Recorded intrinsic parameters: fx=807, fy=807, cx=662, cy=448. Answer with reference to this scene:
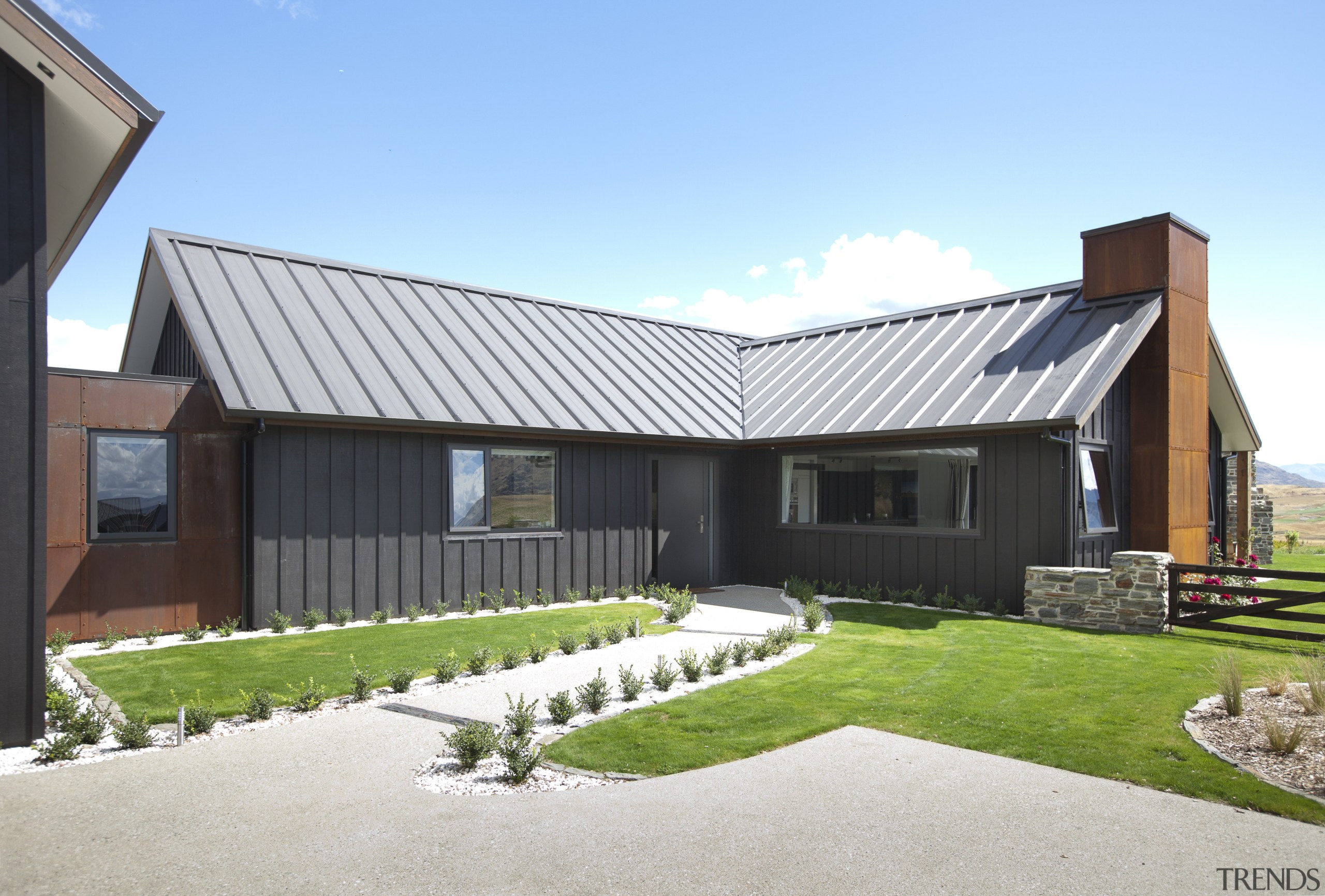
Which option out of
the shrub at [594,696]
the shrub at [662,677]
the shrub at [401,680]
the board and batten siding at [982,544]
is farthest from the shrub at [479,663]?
the board and batten siding at [982,544]

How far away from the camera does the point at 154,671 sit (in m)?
7.66

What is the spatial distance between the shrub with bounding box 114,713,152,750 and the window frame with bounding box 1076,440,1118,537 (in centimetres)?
1083

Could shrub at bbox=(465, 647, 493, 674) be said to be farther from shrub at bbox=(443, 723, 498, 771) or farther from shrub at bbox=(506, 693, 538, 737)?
shrub at bbox=(443, 723, 498, 771)

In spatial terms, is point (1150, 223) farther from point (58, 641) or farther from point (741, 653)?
point (58, 641)

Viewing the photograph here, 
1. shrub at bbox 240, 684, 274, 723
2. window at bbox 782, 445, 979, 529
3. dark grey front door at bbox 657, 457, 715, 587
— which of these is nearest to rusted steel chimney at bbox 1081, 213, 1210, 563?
window at bbox 782, 445, 979, 529

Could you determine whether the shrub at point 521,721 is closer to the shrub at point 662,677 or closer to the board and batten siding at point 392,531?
the shrub at point 662,677

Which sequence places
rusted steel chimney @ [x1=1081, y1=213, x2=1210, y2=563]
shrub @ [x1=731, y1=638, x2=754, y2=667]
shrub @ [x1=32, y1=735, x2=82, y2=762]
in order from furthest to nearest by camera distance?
rusted steel chimney @ [x1=1081, y1=213, x2=1210, y2=563], shrub @ [x1=731, y1=638, x2=754, y2=667], shrub @ [x1=32, y1=735, x2=82, y2=762]

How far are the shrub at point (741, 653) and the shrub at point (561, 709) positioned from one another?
2.40 m

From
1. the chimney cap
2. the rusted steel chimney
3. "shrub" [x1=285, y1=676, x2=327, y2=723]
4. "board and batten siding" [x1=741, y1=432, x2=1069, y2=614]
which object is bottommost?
"shrub" [x1=285, y1=676, x2=327, y2=723]

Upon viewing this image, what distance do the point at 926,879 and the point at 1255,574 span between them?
27.7ft

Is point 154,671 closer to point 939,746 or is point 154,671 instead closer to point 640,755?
point 640,755

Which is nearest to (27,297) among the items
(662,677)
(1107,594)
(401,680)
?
(401,680)

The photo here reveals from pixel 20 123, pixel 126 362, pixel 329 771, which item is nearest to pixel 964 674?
pixel 329 771

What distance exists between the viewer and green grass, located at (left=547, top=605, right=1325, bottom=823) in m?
5.08
